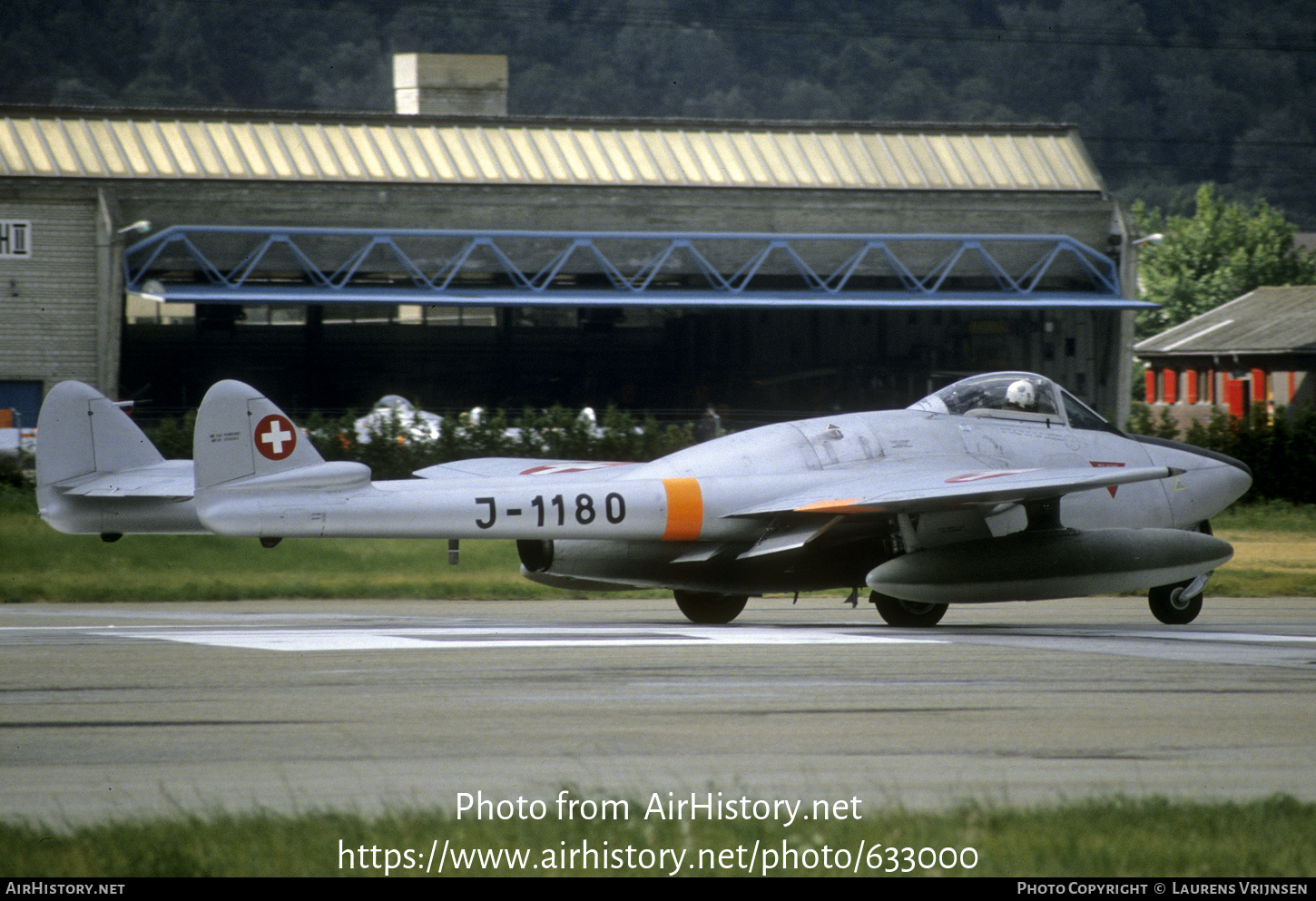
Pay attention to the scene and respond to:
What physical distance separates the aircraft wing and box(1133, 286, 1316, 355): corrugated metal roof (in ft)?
175

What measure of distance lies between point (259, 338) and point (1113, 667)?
3204 cm

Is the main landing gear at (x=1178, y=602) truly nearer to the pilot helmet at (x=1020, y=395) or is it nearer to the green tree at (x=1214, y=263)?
the pilot helmet at (x=1020, y=395)

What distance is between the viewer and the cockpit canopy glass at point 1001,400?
54.3 feet

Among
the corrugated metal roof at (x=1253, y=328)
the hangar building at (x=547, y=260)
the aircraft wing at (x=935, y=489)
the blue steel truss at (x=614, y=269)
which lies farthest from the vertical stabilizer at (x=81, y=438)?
the corrugated metal roof at (x=1253, y=328)

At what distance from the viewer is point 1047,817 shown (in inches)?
277

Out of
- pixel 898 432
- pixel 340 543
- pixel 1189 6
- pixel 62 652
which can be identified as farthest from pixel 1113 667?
pixel 1189 6

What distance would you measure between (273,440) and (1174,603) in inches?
338

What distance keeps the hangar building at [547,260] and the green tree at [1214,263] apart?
48.2m

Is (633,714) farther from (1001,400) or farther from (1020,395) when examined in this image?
(1020,395)

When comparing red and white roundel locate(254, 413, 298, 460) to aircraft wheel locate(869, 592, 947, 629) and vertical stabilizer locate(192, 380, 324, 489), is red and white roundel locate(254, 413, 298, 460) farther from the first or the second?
aircraft wheel locate(869, 592, 947, 629)

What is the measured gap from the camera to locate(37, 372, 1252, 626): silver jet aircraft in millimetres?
14078

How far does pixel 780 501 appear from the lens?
15242 millimetres

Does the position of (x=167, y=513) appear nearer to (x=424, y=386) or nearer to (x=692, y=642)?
(x=692, y=642)

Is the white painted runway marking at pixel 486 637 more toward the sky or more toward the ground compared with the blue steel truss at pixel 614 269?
more toward the ground
